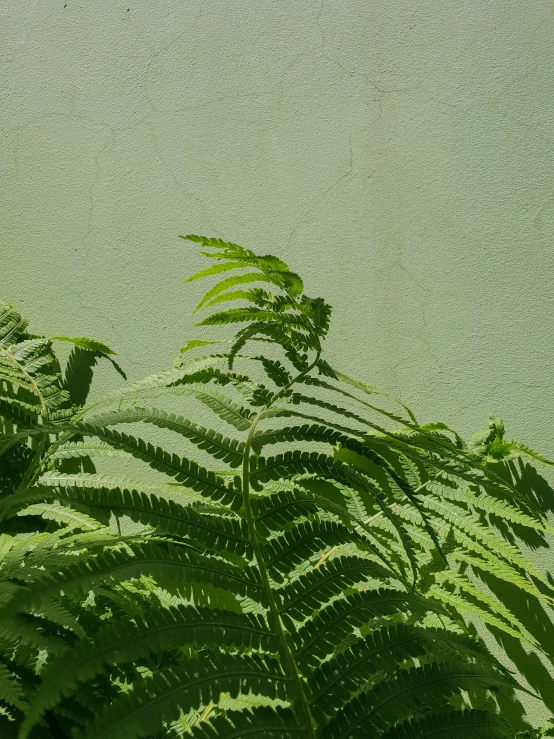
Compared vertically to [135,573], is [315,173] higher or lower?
higher

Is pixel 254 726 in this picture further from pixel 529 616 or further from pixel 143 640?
pixel 529 616

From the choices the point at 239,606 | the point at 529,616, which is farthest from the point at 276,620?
the point at 529,616

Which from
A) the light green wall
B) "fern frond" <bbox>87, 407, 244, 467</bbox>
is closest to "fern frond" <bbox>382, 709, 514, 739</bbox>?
"fern frond" <bbox>87, 407, 244, 467</bbox>

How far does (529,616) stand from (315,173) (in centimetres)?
107

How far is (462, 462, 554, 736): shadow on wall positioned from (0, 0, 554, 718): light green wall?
0.30 ft

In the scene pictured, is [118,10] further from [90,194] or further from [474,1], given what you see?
[474,1]

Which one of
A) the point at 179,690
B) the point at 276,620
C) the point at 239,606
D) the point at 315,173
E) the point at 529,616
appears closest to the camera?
the point at 179,690

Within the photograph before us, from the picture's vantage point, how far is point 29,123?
5.55 feet

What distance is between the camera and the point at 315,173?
1.52 metres

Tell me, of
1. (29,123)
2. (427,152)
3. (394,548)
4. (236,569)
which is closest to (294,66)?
(427,152)

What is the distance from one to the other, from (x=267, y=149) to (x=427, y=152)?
0.38m

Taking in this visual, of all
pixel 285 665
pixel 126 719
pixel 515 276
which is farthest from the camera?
pixel 515 276

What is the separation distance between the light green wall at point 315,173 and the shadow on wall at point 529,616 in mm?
92

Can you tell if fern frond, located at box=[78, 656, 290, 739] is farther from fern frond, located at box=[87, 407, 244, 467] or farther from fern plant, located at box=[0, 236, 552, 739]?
fern frond, located at box=[87, 407, 244, 467]
